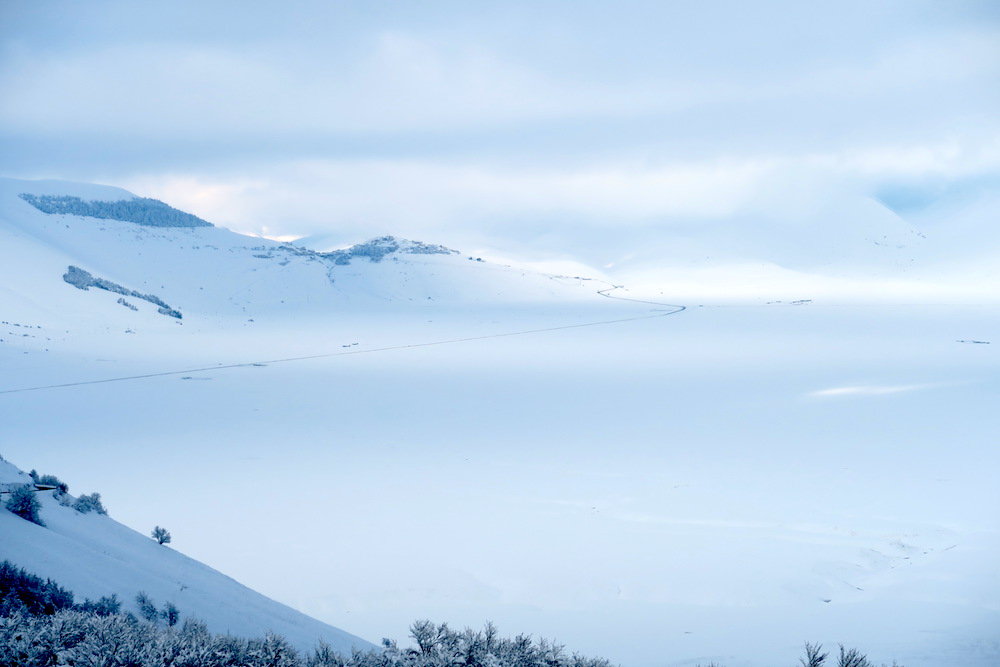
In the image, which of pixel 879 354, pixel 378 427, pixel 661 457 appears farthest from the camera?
pixel 879 354

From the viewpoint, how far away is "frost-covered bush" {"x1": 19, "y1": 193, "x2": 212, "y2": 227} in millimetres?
63531

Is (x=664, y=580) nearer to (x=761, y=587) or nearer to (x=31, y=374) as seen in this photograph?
(x=761, y=587)

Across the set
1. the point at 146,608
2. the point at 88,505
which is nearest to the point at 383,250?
the point at 88,505

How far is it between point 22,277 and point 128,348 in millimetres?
11977

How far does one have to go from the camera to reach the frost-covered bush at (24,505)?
7.07m

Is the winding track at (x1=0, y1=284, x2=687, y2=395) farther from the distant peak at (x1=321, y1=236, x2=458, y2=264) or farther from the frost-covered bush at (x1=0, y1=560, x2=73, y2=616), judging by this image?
the distant peak at (x1=321, y1=236, x2=458, y2=264)

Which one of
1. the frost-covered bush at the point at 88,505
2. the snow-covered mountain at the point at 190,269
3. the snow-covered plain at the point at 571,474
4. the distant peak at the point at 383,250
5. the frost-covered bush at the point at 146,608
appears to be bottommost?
the frost-covered bush at the point at 146,608

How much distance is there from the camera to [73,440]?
50.5ft

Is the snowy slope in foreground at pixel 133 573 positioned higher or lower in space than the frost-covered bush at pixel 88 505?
lower

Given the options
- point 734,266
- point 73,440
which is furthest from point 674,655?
point 734,266

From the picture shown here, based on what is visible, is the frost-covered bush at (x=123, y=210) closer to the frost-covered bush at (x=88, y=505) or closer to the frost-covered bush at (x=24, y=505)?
the frost-covered bush at (x=88, y=505)

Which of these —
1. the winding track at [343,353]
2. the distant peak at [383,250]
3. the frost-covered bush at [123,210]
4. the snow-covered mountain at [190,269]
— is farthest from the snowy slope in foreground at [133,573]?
the frost-covered bush at [123,210]

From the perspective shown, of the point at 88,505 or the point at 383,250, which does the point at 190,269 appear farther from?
the point at 88,505

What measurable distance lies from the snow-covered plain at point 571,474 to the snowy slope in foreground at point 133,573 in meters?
0.43
